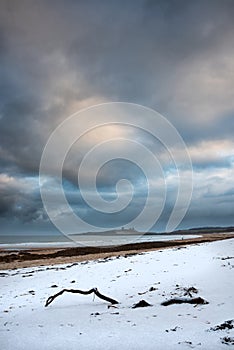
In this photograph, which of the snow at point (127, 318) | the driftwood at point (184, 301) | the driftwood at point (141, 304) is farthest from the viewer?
the driftwood at point (141, 304)

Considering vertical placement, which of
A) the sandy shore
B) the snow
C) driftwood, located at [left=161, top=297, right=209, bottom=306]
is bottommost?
the snow

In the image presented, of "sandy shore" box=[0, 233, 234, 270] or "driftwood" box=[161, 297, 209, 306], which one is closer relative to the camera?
"driftwood" box=[161, 297, 209, 306]

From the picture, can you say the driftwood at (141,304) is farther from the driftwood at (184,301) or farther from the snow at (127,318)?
the driftwood at (184,301)

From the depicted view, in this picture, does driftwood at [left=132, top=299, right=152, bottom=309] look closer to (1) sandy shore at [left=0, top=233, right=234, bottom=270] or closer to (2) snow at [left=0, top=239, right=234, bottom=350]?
(2) snow at [left=0, top=239, right=234, bottom=350]

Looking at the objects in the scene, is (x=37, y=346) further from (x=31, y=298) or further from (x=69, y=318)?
(x=31, y=298)

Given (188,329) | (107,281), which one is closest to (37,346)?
(188,329)

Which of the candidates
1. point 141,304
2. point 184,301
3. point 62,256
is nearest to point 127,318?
point 141,304

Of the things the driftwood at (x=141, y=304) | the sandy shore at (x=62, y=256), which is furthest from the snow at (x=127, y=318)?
the sandy shore at (x=62, y=256)

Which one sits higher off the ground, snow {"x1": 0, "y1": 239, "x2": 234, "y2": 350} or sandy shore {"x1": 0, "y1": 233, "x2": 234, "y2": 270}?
sandy shore {"x1": 0, "y1": 233, "x2": 234, "y2": 270}

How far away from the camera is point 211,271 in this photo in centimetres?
1122

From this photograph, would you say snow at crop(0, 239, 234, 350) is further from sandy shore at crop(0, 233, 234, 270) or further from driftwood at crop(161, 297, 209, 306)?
sandy shore at crop(0, 233, 234, 270)

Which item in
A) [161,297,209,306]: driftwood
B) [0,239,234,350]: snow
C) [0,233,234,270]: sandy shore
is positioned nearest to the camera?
[0,239,234,350]: snow

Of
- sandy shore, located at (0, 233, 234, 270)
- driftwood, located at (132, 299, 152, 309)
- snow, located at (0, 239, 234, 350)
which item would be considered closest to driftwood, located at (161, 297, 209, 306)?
snow, located at (0, 239, 234, 350)

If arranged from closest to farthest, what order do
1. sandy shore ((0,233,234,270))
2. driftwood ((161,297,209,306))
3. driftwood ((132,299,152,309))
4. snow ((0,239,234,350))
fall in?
snow ((0,239,234,350)) → driftwood ((161,297,209,306)) → driftwood ((132,299,152,309)) → sandy shore ((0,233,234,270))
